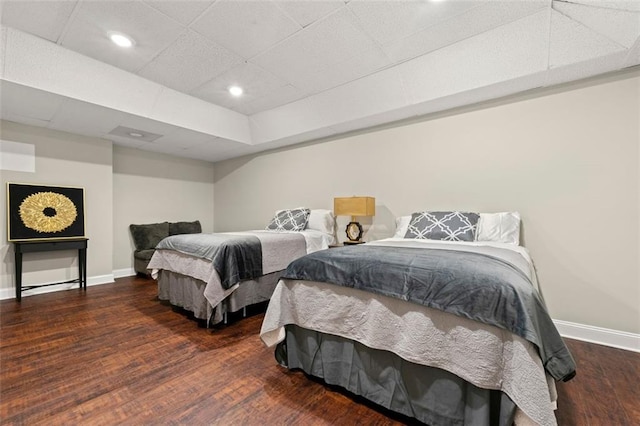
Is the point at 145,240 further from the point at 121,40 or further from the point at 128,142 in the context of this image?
the point at 121,40

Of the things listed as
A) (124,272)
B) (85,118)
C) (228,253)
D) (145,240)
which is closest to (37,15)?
(85,118)

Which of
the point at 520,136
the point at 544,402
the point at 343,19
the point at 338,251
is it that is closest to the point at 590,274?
the point at 520,136

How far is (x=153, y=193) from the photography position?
5133 millimetres

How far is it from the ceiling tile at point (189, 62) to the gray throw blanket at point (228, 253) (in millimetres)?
1818

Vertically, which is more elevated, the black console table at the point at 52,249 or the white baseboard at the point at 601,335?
the black console table at the point at 52,249

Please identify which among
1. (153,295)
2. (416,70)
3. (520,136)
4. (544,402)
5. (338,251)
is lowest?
(153,295)

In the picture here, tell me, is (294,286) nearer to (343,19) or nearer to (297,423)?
(297,423)

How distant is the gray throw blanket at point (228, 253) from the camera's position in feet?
8.30

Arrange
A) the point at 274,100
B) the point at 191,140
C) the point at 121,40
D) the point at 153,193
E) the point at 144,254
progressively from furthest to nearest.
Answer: the point at 153,193
the point at 144,254
the point at 191,140
the point at 274,100
the point at 121,40

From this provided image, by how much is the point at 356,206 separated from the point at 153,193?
402 centimetres

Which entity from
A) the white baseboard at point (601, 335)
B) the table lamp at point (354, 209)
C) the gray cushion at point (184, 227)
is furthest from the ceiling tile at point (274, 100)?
the white baseboard at point (601, 335)

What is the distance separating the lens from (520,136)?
8.96ft

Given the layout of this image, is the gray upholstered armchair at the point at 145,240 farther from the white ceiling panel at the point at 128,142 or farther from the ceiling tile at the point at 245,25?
the ceiling tile at the point at 245,25

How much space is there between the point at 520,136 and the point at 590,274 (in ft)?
4.64
